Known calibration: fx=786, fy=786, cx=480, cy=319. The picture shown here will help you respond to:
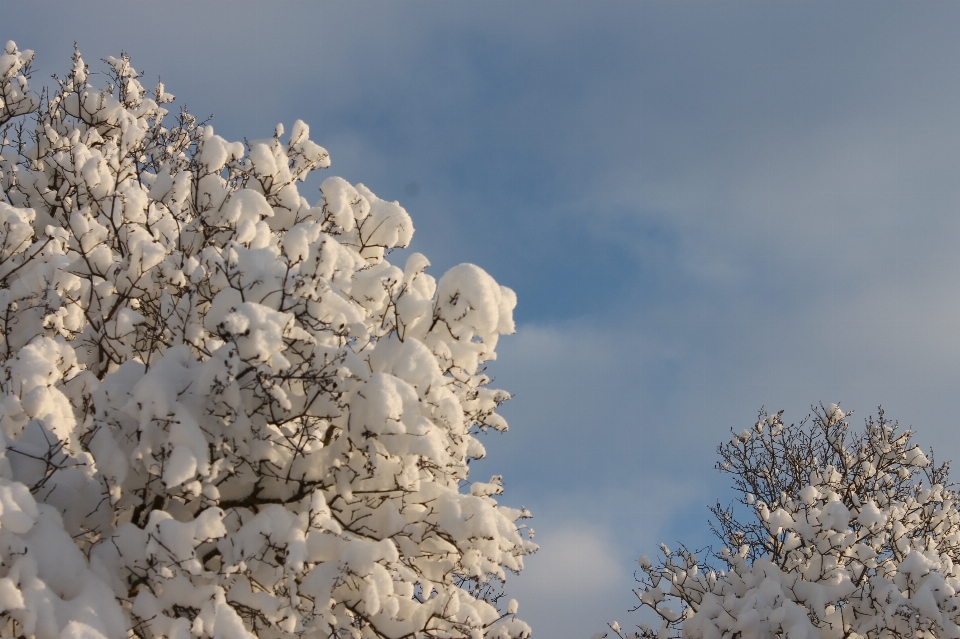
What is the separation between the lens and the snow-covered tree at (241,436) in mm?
4691

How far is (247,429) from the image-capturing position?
525cm

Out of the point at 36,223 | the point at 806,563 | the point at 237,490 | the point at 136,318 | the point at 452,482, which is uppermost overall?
the point at 36,223

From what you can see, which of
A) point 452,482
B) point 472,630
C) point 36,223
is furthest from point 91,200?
point 472,630

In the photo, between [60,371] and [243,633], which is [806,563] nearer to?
[243,633]

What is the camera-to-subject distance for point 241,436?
207 inches

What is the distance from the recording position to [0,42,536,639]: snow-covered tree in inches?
185

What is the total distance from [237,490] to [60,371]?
149 centimetres

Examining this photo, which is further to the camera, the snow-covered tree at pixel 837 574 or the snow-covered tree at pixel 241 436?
the snow-covered tree at pixel 837 574

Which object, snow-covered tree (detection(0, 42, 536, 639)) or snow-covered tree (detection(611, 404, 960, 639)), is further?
snow-covered tree (detection(611, 404, 960, 639))

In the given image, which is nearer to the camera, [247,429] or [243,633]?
[243,633]

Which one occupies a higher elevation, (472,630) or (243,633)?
(472,630)

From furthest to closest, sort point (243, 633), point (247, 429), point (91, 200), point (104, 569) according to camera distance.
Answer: point (91, 200) → point (247, 429) → point (104, 569) → point (243, 633)

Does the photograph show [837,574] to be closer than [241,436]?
No

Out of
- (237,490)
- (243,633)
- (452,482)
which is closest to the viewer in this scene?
(243,633)
